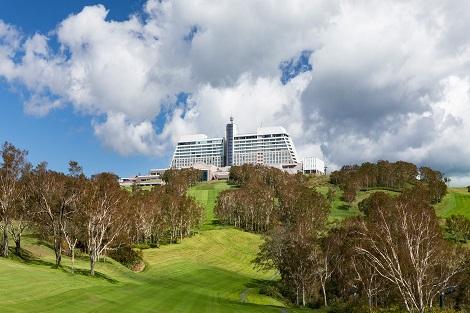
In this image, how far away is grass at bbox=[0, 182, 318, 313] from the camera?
50.7 m

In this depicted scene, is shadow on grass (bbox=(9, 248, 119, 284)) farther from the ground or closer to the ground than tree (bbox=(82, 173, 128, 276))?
closer to the ground

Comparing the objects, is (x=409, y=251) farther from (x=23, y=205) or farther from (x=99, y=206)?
(x=23, y=205)

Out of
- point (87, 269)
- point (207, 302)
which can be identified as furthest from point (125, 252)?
point (207, 302)

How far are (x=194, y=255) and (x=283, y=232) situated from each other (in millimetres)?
40744

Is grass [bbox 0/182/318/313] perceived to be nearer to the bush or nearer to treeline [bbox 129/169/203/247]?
the bush

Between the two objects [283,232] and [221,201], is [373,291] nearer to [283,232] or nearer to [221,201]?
[283,232]

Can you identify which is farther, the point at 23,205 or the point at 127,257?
the point at 127,257

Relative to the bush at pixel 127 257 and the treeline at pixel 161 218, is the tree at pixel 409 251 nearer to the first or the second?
the bush at pixel 127 257

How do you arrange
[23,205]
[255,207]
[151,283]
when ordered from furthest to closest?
1. [255,207]
2. [23,205]
3. [151,283]

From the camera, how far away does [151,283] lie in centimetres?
8138

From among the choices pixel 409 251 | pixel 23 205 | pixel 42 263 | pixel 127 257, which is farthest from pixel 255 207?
pixel 409 251

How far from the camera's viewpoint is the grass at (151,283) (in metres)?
50.7

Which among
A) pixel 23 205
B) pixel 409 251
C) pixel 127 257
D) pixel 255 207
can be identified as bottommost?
pixel 127 257

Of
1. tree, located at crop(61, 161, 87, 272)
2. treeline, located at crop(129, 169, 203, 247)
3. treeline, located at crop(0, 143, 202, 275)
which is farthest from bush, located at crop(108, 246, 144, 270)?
treeline, located at crop(129, 169, 203, 247)
